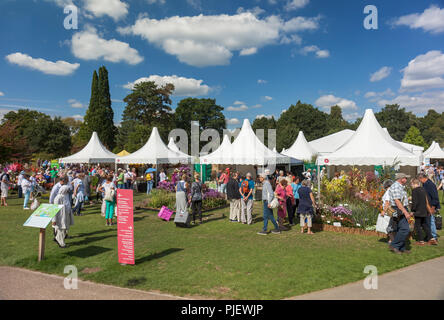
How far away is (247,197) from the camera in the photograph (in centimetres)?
984

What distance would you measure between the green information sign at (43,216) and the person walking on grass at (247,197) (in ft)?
18.4

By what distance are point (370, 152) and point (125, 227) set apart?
10.8 meters

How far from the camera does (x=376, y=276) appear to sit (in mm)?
5148

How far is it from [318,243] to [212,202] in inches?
262

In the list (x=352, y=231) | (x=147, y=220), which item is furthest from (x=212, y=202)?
(x=352, y=231)

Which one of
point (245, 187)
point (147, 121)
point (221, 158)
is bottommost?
point (245, 187)

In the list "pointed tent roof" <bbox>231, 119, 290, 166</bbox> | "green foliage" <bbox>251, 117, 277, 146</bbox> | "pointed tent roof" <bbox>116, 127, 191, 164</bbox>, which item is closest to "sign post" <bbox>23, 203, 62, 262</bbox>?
"pointed tent roof" <bbox>231, 119, 290, 166</bbox>

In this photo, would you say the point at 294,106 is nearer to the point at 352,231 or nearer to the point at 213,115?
the point at 213,115

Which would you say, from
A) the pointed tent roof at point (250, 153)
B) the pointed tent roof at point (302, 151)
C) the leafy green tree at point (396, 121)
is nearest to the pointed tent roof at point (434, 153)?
the pointed tent roof at point (302, 151)

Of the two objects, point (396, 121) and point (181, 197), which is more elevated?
point (396, 121)

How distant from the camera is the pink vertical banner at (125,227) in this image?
588cm

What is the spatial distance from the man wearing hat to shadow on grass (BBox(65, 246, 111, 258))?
268 inches

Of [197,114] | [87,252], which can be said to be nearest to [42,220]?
[87,252]

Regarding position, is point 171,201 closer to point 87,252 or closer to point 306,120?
point 87,252
